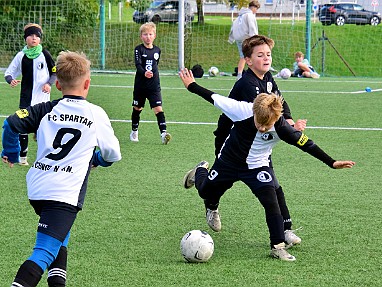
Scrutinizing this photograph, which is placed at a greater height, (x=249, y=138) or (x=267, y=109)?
(x=267, y=109)

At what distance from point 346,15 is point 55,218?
28433 millimetres

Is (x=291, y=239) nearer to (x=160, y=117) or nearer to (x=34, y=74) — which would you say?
(x=34, y=74)

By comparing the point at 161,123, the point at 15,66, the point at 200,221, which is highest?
the point at 15,66

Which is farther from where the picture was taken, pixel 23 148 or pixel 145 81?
pixel 145 81

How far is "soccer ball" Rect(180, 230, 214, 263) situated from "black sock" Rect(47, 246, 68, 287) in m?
1.13

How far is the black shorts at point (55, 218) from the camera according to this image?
4285 mm

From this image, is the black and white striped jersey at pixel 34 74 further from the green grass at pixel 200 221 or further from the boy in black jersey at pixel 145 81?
the boy in black jersey at pixel 145 81

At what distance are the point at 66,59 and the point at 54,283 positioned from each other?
4.22 feet

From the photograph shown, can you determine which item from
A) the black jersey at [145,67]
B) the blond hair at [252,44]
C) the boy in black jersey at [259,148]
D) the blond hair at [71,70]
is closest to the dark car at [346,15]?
the black jersey at [145,67]

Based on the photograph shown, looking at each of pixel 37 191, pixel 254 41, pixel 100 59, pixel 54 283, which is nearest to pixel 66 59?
pixel 37 191

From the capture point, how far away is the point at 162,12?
25.2 meters

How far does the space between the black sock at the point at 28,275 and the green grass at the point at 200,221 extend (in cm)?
76

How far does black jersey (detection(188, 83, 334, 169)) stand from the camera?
558 cm

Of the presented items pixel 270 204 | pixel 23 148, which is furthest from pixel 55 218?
pixel 23 148
